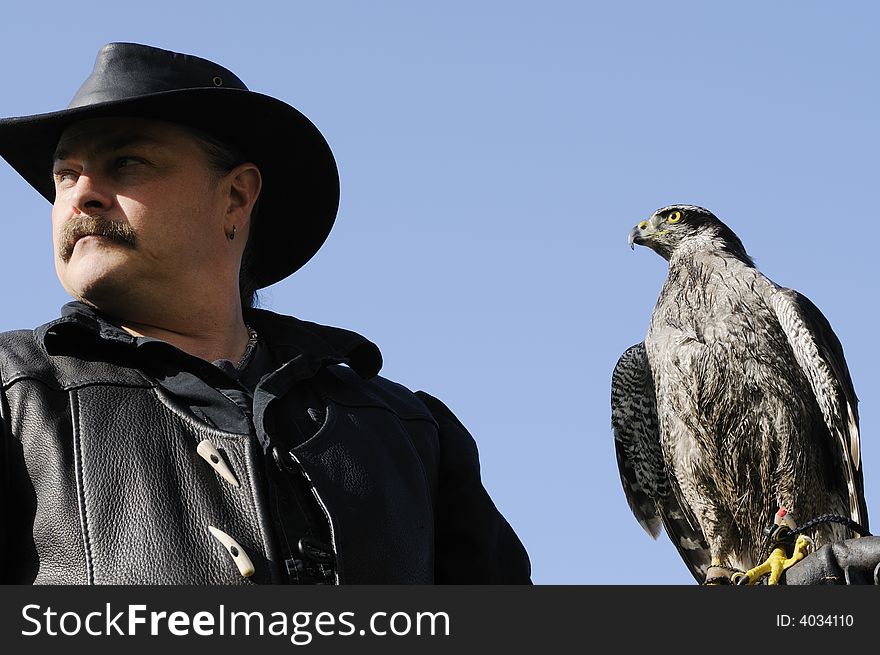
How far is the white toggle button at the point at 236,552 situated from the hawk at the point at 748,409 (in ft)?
17.6

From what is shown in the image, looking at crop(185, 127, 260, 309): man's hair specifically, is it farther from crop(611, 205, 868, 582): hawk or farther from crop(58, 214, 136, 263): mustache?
crop(611, 205, 868, 582): hawk

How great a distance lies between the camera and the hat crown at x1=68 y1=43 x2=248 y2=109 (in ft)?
10.1

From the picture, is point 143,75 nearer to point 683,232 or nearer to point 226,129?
point 226,129

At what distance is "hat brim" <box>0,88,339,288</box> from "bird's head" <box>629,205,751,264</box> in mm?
5341

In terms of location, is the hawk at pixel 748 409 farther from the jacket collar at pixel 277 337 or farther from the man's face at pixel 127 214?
the man's face at pixel 127 214

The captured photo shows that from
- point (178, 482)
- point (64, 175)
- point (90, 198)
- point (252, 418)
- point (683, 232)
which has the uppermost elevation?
point (683, 232)

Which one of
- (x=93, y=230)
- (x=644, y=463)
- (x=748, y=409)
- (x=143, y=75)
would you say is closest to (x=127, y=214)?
(x=93, y=230)

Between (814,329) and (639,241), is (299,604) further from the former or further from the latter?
(639,241)

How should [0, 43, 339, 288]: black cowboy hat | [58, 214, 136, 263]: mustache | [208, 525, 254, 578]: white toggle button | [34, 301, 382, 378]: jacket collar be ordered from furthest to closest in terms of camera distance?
[0, 43, 339, 288]: black cowboy hat, [58, 214, 136, 263]: mustache, [34, 301, 382, 378]: jacket collar, [208, 525, 254, 578]: white toggle button

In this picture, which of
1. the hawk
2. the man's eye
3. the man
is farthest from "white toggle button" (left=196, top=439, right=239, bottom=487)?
the hawk

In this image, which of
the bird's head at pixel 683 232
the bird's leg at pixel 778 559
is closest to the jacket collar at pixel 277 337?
the bird's leg at pixel 778 559

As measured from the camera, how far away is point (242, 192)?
11.0 ft

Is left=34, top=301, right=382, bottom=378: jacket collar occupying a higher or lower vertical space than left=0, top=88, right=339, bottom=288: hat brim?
lower

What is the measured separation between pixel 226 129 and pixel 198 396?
75 centimetres
